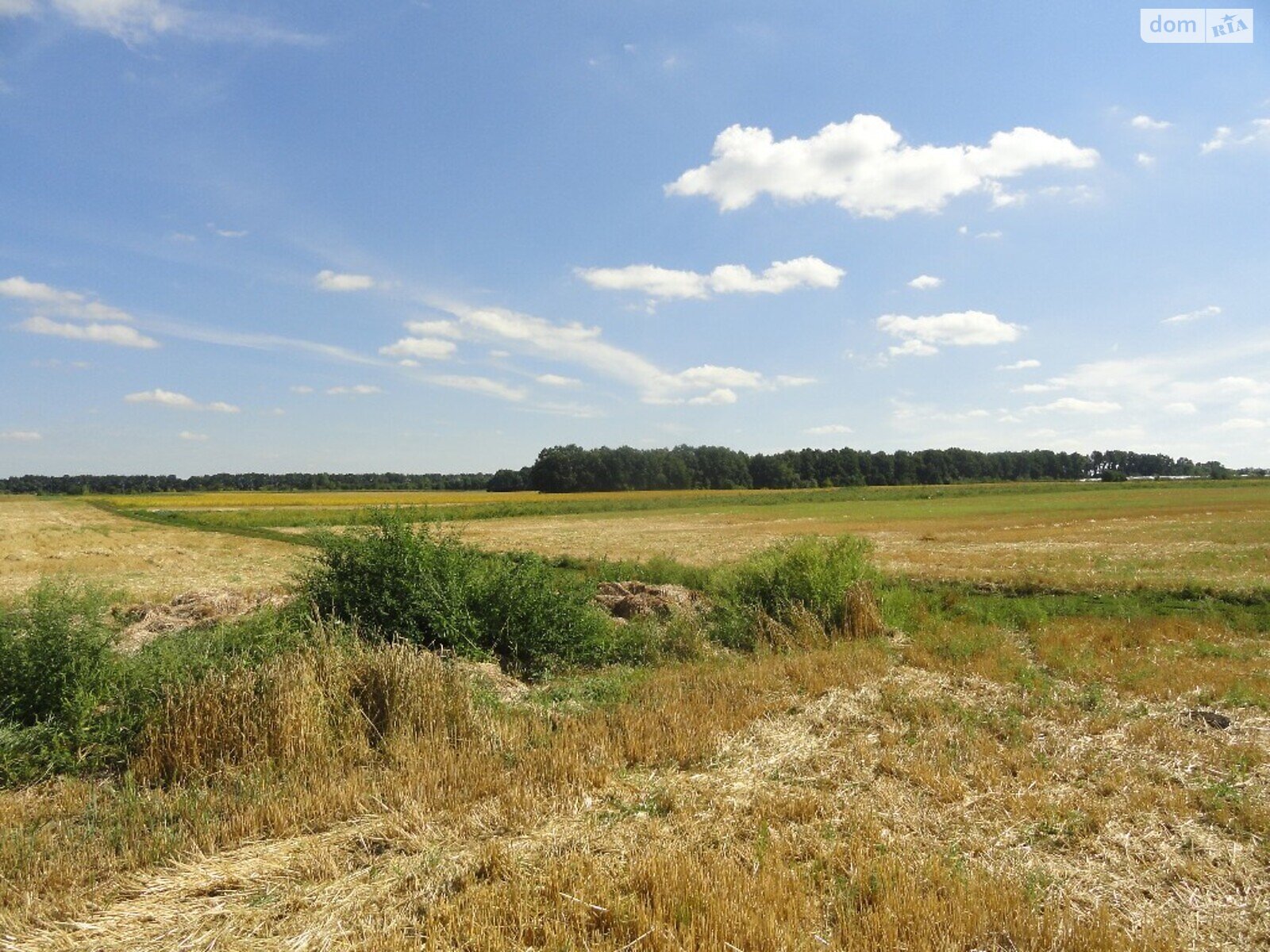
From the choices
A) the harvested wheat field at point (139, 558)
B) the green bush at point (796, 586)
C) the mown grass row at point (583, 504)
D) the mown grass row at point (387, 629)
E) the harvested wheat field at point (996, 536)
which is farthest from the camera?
the mown grass row at point (583, 504)

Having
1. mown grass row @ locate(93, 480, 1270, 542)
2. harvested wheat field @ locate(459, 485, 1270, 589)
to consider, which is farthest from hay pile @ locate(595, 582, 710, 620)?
mown grass row @ locate(93, 480, 1270, 542)

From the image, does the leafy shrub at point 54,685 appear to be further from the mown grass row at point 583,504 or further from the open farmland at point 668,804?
the mown grass row at point 583,504

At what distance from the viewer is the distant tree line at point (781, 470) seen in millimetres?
139375

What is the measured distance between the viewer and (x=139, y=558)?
3397 centimetres

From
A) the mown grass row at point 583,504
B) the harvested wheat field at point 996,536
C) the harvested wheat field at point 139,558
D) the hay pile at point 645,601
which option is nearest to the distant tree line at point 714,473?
the mown grass row at point 583,504

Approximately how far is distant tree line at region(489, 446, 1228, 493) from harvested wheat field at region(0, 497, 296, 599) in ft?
286

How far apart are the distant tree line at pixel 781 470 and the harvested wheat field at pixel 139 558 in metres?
87.1

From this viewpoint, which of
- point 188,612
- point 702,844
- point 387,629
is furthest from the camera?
point 188,612

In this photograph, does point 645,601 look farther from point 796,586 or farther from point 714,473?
point 714,473

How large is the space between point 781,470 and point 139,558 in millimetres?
131283

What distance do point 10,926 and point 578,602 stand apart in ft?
31.5

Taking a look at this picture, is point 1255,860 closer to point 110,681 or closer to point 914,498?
point 110,681

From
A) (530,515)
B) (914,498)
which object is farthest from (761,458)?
Result: (530,515)

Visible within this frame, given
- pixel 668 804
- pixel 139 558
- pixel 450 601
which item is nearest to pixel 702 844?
pixel 668 804
